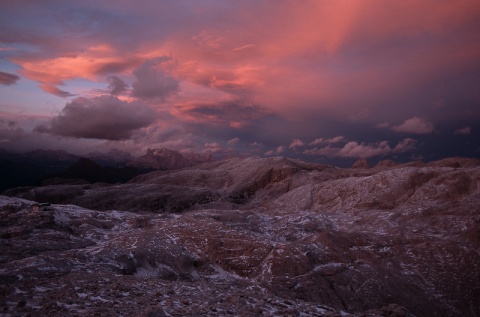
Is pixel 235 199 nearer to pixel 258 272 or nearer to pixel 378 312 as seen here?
pixel 258 272

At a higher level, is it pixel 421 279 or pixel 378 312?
pixel 378 312

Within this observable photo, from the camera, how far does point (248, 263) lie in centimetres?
5709

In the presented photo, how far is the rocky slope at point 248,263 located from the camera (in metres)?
21.5

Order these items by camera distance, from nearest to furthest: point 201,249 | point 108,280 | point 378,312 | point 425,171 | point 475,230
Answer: point 378,312 → point 108,280 → point 201,249 → point 475,230 → point 425,171

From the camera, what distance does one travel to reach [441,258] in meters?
63.3

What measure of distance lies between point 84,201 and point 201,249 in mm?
158168

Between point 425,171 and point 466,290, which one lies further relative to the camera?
point 425,171

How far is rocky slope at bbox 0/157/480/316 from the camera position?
70.4 feet

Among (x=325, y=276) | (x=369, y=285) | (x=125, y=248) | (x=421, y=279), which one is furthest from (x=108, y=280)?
(x=421, y=279)

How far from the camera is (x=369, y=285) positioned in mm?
52281

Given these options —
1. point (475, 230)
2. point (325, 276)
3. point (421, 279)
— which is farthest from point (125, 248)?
point (475, 230)

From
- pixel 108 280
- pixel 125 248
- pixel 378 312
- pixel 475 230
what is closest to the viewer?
pixel 378 312

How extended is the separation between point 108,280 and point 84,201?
186372 millimetres

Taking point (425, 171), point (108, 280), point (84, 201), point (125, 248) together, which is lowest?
point (84, 201)
